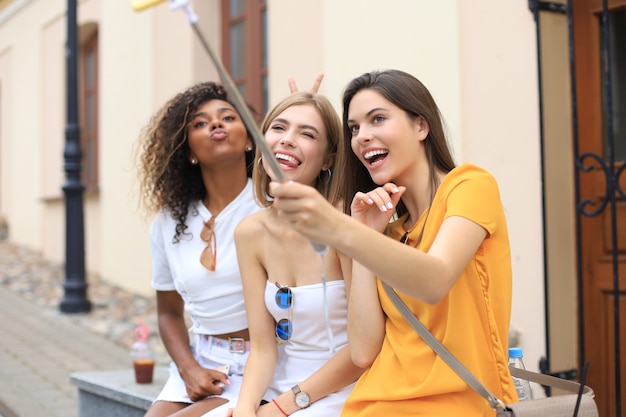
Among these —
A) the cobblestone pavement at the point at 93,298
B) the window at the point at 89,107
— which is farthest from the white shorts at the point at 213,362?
the window at the point at 89,107

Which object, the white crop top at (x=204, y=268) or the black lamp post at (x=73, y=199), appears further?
the black lamp post at (x=73, y=199)

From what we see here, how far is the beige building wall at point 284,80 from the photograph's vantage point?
412 centimetres

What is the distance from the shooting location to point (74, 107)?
8.00 metres

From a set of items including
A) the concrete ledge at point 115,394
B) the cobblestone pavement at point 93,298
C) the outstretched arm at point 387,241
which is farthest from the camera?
the cobblestone pavement at point 93,298

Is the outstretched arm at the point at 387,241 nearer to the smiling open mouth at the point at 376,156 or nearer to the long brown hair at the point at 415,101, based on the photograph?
the smiling open mouth at the point at 376,156

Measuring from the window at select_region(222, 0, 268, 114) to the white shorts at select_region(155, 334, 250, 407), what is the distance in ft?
13.7

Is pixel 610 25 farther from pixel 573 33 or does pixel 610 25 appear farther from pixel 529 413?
pixel 529 413

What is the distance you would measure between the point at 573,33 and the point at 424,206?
209 cm

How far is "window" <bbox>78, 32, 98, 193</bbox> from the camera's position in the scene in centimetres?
1052

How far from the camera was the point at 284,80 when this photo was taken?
250 inches

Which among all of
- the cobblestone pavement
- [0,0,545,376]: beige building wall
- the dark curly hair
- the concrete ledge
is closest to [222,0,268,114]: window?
[0,0,545,376]: beige building wall

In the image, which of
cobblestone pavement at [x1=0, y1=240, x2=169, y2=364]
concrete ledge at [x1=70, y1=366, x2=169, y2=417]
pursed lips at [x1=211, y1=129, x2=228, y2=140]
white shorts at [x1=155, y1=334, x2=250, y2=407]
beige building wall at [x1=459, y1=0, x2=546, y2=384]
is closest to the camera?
white shorts at [x1=155, y1=334, x2=250, y2=407]

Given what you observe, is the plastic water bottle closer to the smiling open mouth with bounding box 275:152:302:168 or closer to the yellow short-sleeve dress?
the yellow short-sleeve dress

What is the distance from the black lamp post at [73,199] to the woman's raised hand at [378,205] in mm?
6270
